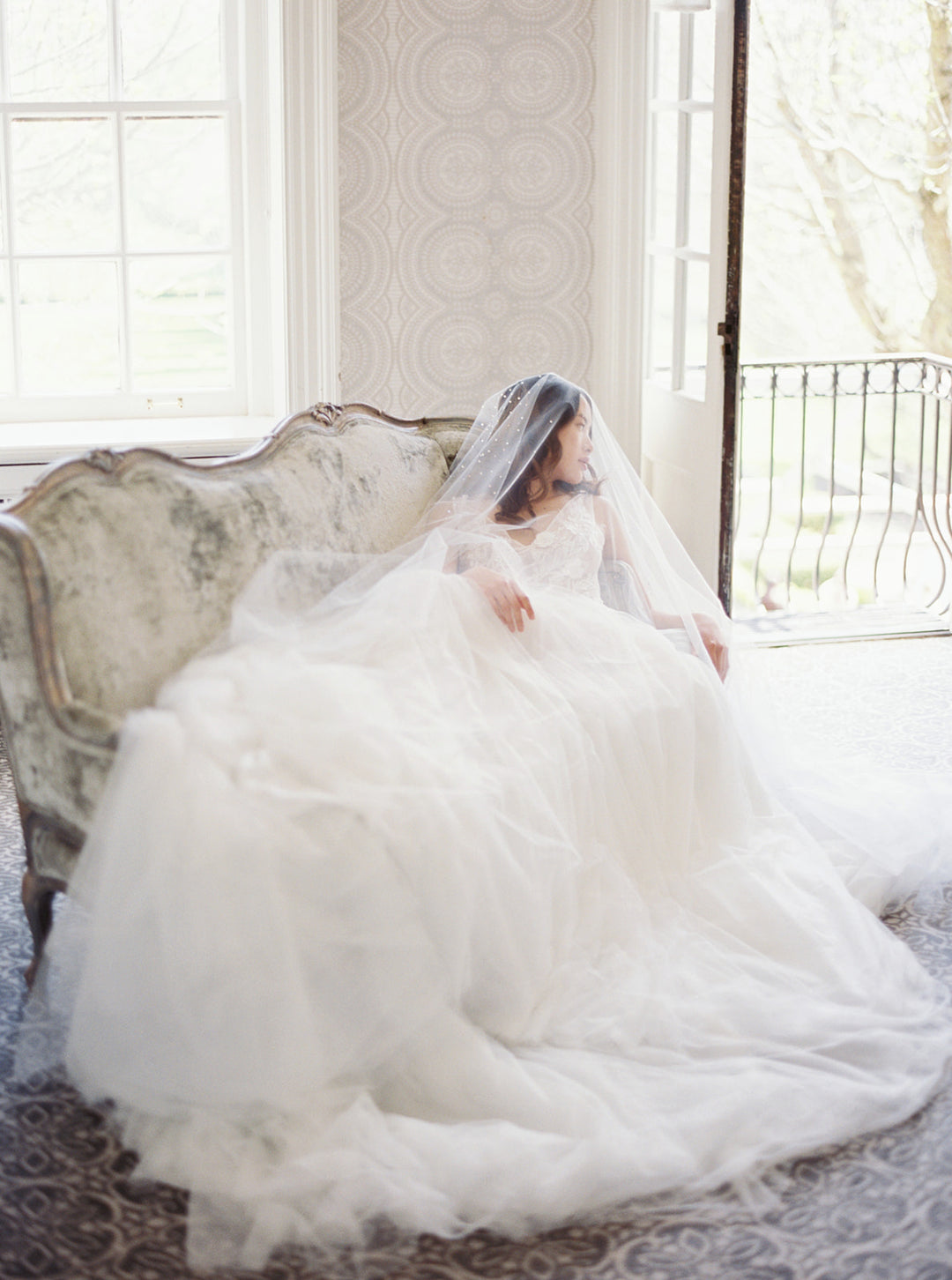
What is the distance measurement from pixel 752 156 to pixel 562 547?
6567 millimetres

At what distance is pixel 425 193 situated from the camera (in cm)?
422

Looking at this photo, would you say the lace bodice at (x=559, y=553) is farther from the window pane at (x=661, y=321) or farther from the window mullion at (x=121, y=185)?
the window mullion at (x=121, y=185)

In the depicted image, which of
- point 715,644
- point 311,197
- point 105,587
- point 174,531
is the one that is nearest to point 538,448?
point 715,644

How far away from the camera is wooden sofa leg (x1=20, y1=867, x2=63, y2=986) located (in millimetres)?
2498

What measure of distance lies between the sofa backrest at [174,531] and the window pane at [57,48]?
1767 millimetres

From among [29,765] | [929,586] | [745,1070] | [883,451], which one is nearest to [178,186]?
[29,765]

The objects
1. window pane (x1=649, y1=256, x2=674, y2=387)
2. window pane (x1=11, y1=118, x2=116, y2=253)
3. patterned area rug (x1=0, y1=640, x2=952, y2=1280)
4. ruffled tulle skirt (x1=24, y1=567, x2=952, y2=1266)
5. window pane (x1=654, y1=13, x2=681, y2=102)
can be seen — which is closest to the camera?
patterned area rug (x1=0, y1=640, x2=952, y2=1280)

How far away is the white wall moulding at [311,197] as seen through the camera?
3924 mm

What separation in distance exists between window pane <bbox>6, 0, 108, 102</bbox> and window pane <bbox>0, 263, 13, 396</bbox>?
544mm

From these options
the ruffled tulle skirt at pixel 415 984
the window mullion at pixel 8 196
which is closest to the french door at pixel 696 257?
the window mullion at pixel 8 196

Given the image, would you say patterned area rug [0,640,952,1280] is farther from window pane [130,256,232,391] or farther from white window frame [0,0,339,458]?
window pane [130,256,232,391]

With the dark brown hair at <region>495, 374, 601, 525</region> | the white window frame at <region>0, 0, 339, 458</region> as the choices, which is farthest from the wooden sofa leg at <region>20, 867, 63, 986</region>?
the white window frame at <region>0, 0, 339, 458</region>

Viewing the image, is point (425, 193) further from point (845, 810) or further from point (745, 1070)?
point (745, 1070)

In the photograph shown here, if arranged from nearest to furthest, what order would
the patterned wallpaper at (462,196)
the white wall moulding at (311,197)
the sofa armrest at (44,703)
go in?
the sofa armrest at (44,703), the white wall moulding at (311,197), the patterned wallpaper at (462,196)
